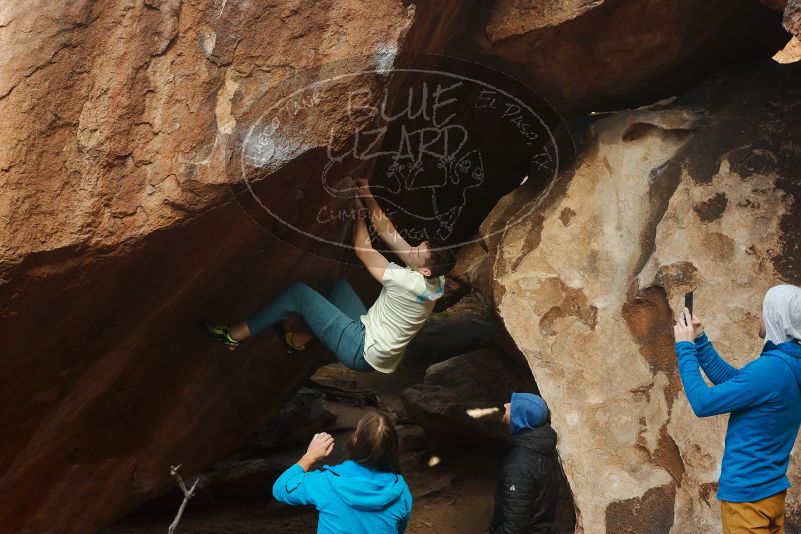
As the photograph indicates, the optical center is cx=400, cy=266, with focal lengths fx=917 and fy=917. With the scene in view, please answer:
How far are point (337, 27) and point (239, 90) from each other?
501mm

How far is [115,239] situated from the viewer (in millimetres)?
3729

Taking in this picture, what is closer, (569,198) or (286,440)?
(569,198)

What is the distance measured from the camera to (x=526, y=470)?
4.16 m

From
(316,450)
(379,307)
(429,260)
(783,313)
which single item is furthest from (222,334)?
(783,313)

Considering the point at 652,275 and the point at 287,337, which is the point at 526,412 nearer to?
the point at 652,275

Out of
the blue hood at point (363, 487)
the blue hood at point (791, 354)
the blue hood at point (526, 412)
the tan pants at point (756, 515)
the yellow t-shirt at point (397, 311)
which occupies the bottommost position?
the blue hood at point (526, 412)

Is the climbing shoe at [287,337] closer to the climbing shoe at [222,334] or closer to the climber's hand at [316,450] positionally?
the climbing shoe at [222,334]

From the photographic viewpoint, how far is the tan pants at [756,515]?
321cm

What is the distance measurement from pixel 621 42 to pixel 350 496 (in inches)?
114

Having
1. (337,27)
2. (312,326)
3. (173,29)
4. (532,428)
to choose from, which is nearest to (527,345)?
(532,428)

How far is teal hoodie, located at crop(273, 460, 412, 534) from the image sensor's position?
3115 mm

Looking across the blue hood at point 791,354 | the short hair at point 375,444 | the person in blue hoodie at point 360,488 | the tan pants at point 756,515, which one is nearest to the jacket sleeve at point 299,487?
the person in blue hoodie at point 360,488

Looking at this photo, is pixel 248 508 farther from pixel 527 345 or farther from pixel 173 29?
pixel 173 29

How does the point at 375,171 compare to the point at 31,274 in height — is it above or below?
below
